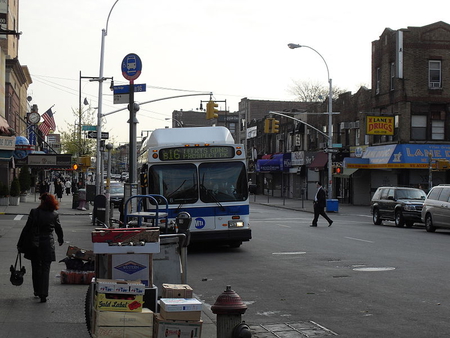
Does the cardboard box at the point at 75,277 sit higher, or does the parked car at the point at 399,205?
the parked car at the point at 399,205

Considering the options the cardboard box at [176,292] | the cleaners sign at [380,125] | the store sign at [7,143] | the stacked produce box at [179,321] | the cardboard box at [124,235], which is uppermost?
the cleaners sign at [380,125]

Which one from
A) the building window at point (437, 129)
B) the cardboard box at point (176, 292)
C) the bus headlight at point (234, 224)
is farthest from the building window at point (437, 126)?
the cardboard box at point (176, 292)

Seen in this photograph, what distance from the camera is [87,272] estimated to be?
40.2 feet

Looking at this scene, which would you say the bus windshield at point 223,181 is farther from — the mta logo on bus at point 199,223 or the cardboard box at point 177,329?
the cardboard box at point 177,329

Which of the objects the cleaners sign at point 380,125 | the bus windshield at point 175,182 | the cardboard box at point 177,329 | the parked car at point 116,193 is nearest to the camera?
the cardboard box at point 177,329

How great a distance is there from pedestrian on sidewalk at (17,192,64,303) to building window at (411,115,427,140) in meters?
38.1

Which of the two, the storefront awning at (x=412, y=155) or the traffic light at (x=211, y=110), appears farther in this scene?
the storefront awning at (x=412, y=155)

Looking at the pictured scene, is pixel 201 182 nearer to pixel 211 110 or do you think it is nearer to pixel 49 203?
pixel 49 203

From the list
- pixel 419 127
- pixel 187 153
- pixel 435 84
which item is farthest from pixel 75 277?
pixel 435 84

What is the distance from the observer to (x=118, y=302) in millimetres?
6984

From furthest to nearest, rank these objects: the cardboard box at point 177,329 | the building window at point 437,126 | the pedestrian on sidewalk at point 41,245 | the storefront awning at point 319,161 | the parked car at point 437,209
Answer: the storefront awning at point 319,161 < the building window at point 437,126 < the parked car at point 437,209 < the pedestrian on sidewalk at point 41,245 < the cardboard box at point 177,329

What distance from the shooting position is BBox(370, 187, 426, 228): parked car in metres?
29.4

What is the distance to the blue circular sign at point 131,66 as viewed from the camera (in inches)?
747

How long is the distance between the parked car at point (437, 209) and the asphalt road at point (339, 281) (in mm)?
3883
